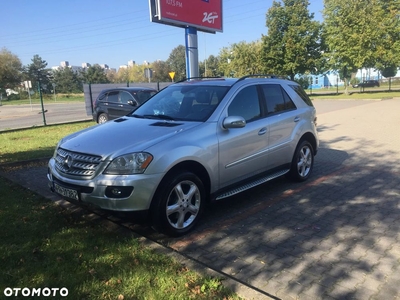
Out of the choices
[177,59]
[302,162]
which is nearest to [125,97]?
[302,162]

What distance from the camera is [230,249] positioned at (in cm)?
362

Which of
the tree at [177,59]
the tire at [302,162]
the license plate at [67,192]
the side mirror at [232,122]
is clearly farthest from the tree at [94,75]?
the side mirror at [232,122]

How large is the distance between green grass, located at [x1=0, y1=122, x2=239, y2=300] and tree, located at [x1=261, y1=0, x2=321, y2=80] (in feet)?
114

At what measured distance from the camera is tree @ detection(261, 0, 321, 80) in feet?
117

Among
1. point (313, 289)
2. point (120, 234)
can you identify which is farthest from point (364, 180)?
point (120, 234)

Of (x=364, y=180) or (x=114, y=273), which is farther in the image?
(x=364, y=180)

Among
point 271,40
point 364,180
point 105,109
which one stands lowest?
point 364,180

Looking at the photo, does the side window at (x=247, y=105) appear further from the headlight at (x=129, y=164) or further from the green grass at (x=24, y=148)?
the green grass at (x=24, y=148)

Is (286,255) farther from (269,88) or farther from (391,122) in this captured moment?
(391,122)

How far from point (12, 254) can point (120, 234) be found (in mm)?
1094

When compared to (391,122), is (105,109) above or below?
above

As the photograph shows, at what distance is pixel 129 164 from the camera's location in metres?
3.53

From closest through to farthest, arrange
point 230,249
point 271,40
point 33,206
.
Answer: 1. point 230,249
2. point 33,206
3. point 271,40

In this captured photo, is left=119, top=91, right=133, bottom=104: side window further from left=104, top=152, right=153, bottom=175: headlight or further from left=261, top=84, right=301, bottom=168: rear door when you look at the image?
left=104, top=152, right=153, bottom=175: headlight
